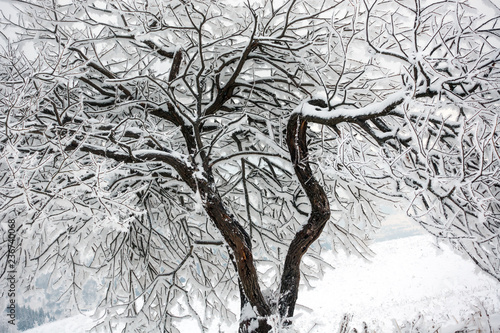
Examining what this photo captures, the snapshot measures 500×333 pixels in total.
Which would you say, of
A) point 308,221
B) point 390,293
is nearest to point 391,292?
point 390,293

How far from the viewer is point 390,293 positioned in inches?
508

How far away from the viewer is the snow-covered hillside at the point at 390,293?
9578mm

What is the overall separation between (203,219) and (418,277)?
45.0ft

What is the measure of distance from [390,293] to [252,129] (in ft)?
41.7

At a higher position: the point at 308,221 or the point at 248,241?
the point at 308,221

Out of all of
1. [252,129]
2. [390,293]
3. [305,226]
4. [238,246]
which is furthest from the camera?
[390,293]

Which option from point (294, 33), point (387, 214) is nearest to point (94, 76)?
point (294, 33)

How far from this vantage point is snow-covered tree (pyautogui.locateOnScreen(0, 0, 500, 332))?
185cm

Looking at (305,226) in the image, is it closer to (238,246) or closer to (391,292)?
(238,246)

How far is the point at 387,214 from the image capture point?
16.5 ft

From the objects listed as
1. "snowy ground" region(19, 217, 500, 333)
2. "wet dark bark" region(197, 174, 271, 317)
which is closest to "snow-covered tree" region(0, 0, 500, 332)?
"wet dark bark" region(197, 174, 271, 317)

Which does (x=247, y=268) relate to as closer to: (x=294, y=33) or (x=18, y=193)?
(x=18, y=193)

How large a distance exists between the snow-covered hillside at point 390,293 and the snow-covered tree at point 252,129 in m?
5.44

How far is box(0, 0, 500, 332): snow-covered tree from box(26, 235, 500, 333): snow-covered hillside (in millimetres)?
5436
